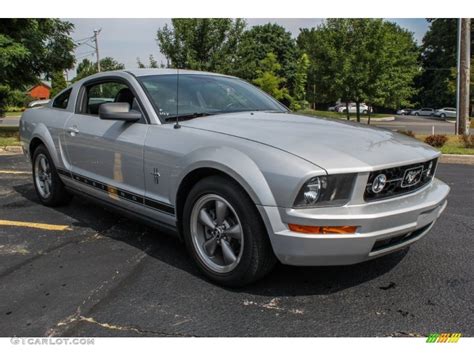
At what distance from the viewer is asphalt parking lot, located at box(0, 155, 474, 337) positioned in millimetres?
2621

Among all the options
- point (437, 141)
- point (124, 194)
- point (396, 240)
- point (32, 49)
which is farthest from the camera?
point (32, 49)

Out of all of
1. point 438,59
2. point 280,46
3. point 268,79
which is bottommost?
point 268,79

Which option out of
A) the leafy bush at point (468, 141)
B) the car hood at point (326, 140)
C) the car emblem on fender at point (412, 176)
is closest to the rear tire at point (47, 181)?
the car hood at point (326, 140)

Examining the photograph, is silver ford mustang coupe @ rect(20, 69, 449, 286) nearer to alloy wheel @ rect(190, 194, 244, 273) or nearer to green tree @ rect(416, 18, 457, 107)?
alloy wheel @ rect(190, 194, 244, 273)

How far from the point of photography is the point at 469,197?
588 cm

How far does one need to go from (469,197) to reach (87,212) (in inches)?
186

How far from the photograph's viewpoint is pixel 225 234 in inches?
120

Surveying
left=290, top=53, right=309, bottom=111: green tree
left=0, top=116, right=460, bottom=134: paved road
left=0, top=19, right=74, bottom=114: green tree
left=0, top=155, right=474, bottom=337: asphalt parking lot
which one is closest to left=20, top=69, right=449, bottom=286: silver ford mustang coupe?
left=0, top=155, right=474, bottom=337: asphalt parking lot

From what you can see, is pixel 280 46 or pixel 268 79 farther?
pixel 280 46

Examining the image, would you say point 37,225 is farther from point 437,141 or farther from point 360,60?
point 360,60

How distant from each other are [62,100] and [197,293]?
3.16 m

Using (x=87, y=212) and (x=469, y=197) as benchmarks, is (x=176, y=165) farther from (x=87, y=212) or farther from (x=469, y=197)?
(x=469, y=197)

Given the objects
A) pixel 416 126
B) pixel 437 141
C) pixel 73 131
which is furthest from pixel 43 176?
pixel 416 126

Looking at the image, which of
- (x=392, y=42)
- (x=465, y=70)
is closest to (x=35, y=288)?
(x=465, y=70)
